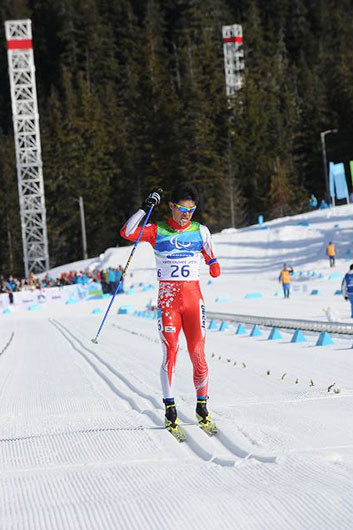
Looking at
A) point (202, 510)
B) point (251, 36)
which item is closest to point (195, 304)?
point (202, 510)

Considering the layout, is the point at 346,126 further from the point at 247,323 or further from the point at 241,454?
the point at 241,454

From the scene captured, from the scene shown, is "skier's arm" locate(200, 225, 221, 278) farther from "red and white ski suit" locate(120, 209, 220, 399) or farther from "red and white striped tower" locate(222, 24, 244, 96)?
"red and white striped tower" locate(222, 24, 244, 96)

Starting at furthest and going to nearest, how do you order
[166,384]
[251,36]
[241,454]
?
[251,36]
[166,384]
[241,454]

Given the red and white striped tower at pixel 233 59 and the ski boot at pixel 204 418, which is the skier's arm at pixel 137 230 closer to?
the ski boot at pixel 204 418

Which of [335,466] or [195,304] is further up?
[195,304]

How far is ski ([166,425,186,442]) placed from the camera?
20.2 feet

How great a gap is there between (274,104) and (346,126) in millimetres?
14743

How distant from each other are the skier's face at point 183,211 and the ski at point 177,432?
162cm

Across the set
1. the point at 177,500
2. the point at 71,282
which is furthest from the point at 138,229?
the point at 71,282

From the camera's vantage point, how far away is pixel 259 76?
325 ft

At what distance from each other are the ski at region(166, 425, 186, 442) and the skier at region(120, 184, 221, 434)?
23 cm

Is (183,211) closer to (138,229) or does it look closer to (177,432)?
(138,229)

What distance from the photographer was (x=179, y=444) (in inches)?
237

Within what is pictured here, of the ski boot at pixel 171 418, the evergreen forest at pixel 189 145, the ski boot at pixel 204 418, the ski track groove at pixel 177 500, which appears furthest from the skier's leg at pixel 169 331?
the evergreen forest at pixel 189 145
